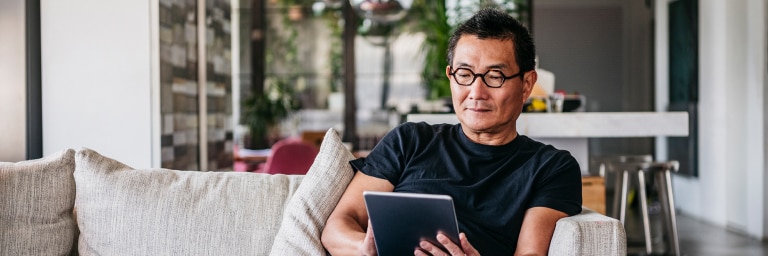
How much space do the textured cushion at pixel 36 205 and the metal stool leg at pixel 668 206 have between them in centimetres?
377

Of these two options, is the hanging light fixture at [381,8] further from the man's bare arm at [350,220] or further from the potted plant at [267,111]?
the man's bare arm at [350,220]

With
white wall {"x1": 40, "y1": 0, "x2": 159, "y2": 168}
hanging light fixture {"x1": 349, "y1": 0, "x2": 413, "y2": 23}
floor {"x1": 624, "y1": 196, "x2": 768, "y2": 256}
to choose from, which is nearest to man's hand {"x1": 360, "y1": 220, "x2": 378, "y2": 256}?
white wall {"x1": 40, "y1": 0, "x2": 159, "y2": 168}

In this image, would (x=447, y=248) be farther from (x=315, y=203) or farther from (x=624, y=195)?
(x=624, y=195)

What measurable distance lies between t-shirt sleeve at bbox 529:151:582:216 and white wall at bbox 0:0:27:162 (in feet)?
7.68

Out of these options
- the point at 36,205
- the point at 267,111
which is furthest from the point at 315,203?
the point at 267,111

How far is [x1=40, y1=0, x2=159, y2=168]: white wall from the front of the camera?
362 cm

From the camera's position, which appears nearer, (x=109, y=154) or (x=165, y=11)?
(x=109, y=154)

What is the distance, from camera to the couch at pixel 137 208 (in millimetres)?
2346

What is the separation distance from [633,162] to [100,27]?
3.24m

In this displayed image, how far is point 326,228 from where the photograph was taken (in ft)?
7.15

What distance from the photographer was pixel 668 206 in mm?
5230

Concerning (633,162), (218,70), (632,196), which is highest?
(218,70)

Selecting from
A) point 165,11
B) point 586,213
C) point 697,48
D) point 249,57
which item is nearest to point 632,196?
point 697,48

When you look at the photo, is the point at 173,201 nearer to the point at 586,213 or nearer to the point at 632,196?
the point at 586,213
